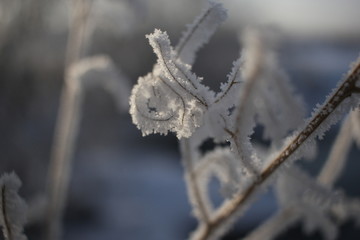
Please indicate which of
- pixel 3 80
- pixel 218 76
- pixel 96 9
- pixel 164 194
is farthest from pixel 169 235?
pixel 218 76

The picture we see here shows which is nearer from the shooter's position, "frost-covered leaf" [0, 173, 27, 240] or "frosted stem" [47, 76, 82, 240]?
"frost-covered leaf" [0, 173, 27, 240]

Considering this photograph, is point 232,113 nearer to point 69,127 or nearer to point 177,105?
point 177,105

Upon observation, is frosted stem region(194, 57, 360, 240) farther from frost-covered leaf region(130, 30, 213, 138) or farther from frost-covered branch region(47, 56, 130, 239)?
frost-covered branch region(47, 56, 130, 239)

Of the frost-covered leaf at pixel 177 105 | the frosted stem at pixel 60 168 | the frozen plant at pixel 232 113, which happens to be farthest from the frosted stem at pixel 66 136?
the frost-covered leaf at pixel 177 105

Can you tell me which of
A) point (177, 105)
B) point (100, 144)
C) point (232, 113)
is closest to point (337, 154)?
point (232, 113)

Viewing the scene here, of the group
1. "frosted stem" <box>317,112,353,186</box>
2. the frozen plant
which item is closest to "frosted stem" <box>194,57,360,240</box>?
the frozen plant

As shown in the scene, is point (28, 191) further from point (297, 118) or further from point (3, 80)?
point (297, 118)

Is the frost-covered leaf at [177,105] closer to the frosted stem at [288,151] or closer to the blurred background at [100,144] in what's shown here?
the frosted stem at [288,151]
